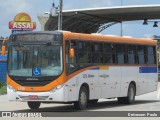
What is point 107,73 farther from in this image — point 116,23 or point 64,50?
point 116,23

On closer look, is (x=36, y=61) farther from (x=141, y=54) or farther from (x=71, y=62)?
(x=141, y=54)

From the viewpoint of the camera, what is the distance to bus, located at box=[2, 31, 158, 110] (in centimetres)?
1966

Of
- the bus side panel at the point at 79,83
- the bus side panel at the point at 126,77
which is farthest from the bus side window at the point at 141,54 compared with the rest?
the bus side panel at the point at 79,83

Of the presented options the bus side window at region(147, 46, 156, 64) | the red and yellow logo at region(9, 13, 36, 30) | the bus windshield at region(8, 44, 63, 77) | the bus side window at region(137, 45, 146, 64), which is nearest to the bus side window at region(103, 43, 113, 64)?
the bus side window at region(137, 45, 146, 64)

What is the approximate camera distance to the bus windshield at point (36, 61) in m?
19.8

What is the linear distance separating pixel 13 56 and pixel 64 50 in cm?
193

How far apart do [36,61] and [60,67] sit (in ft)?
2.85

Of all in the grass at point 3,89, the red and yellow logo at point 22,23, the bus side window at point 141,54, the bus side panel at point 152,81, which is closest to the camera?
the bus side window at point 141,54

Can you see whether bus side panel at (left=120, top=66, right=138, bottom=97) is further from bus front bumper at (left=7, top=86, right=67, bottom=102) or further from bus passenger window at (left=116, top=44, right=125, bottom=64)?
bus front bumper at (left=7, top=86, right=67, bottom=102)

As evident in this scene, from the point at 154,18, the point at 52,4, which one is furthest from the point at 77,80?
the point at 154,18

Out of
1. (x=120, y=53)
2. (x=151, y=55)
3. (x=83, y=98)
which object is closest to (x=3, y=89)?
(x=151, y=55)

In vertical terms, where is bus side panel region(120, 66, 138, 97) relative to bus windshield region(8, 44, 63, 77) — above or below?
below

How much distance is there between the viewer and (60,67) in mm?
19734

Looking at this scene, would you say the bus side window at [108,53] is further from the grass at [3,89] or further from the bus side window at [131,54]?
the grass at [3,89]
